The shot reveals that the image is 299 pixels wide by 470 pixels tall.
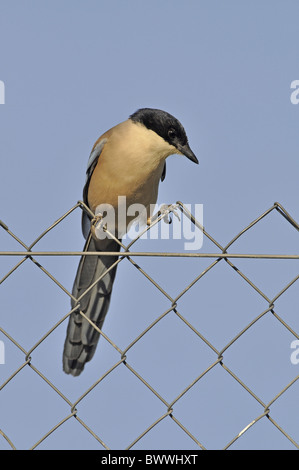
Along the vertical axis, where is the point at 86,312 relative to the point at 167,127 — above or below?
below

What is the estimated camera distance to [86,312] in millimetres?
4094

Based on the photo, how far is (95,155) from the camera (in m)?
4.68

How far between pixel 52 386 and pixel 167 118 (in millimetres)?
2349

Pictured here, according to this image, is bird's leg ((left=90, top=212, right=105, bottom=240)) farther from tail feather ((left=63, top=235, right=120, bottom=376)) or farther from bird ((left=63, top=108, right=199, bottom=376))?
tail feather ((left=63, top=235, right=120, bottom=376))

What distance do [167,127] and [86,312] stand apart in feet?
3.98

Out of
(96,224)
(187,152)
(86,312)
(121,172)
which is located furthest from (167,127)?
(86,312)

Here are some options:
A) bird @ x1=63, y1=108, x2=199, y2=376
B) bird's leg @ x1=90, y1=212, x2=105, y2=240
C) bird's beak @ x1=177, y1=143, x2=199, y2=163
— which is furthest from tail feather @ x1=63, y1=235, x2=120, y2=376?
bird's beak @ x1=177, y1=143, x2=199, y2=163

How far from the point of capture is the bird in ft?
13.8

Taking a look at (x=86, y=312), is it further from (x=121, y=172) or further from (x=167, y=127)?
(x=167, y=127)

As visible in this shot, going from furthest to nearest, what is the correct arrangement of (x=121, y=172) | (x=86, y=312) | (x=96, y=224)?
(x=121, y=172)
(x=96, y=224)
(x=86, y=312)

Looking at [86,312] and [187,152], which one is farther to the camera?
[187,152]

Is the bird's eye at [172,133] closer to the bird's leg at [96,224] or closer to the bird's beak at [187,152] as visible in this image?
the bird's beak at [187,152]

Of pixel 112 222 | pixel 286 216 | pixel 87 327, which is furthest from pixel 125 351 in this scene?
pixel 112 222

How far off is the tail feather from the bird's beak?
719 mm
